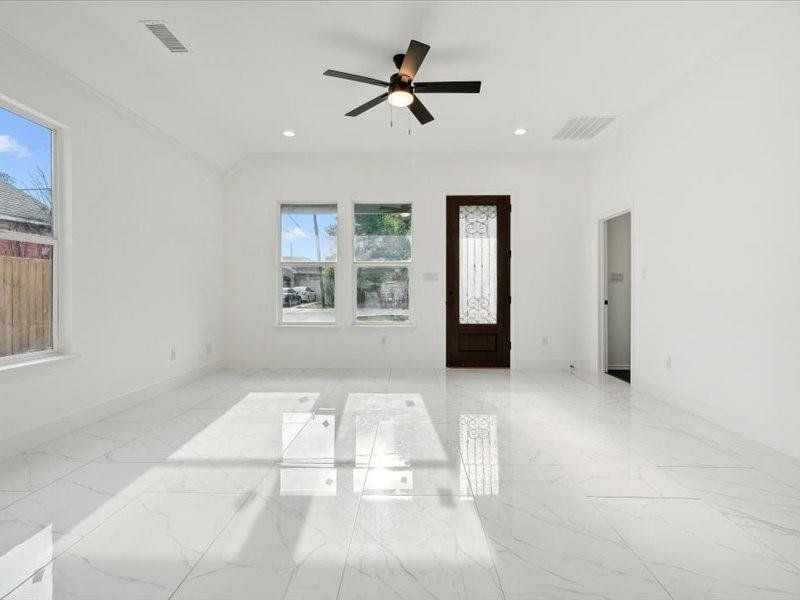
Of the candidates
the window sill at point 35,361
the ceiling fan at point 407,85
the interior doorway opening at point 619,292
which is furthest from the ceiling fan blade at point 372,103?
the interior doorway opening at point 619,292

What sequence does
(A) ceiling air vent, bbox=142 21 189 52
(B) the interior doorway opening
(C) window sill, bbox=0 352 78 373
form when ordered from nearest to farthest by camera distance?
1. (C) window sill, bbox=0 352 78 373
2. (A) ceiling air vent, bbox=142 21 189 52
3. (B) the interior doorway opening

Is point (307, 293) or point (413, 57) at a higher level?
point (413, 57)

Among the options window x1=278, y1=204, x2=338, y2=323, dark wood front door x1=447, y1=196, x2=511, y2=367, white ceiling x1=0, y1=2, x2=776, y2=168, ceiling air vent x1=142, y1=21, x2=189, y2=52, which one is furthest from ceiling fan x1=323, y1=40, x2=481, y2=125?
window x1=278, y1=204, x2=338, y2=323

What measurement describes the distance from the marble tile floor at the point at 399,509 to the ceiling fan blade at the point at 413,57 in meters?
2.73

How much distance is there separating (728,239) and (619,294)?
289 cm

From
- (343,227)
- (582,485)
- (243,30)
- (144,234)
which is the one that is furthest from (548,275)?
(144,234)

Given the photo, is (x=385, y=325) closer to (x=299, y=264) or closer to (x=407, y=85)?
(x=299, y=264)

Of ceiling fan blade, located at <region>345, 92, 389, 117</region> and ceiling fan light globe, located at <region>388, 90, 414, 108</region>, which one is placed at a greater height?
ceiling fan blade, located at <region>345, 92, 389, 117</region>

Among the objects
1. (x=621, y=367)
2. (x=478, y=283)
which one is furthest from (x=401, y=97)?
(x=621, y=367)

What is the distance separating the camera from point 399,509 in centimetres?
200

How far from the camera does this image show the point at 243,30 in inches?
121

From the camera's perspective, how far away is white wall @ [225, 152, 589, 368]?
5.78 m

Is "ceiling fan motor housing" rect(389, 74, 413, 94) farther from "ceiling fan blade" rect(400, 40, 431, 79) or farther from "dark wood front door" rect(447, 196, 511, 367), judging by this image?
"dark wood front door" rect(447, 196, 511, 367)

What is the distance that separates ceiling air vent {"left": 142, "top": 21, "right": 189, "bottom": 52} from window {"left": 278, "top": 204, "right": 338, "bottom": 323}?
108 inches
